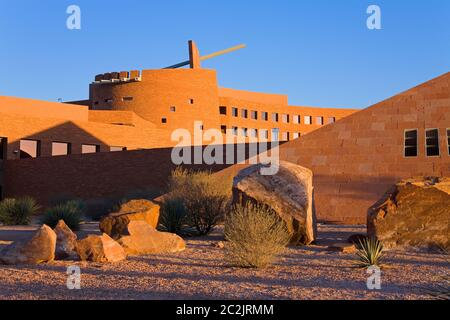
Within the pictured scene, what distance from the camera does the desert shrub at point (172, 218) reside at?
1516 centimetres

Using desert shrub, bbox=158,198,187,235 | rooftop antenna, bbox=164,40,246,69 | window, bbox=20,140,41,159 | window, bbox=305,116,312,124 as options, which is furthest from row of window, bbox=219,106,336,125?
desert shrub, bbox=158,198,187,235

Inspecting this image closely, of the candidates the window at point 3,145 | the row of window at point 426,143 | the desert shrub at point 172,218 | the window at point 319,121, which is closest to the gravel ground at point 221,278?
the desert shrub at point 172,218

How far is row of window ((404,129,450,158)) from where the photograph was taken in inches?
779

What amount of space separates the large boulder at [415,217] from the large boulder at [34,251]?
6212mm

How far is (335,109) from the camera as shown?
243 ft

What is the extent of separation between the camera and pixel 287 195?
1251 cm

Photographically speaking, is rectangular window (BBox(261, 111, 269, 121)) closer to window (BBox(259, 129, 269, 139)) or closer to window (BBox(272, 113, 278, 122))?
window (BBox(272, 113, 278, 122))

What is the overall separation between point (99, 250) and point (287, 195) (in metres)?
4.32

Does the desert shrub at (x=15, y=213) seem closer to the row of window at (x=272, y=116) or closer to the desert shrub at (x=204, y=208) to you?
the desert shrub at (x=204, y=208)

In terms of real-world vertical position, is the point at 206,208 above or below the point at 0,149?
below

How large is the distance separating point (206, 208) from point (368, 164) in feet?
23.2

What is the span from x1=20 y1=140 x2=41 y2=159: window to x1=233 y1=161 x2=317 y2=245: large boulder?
28597mm
